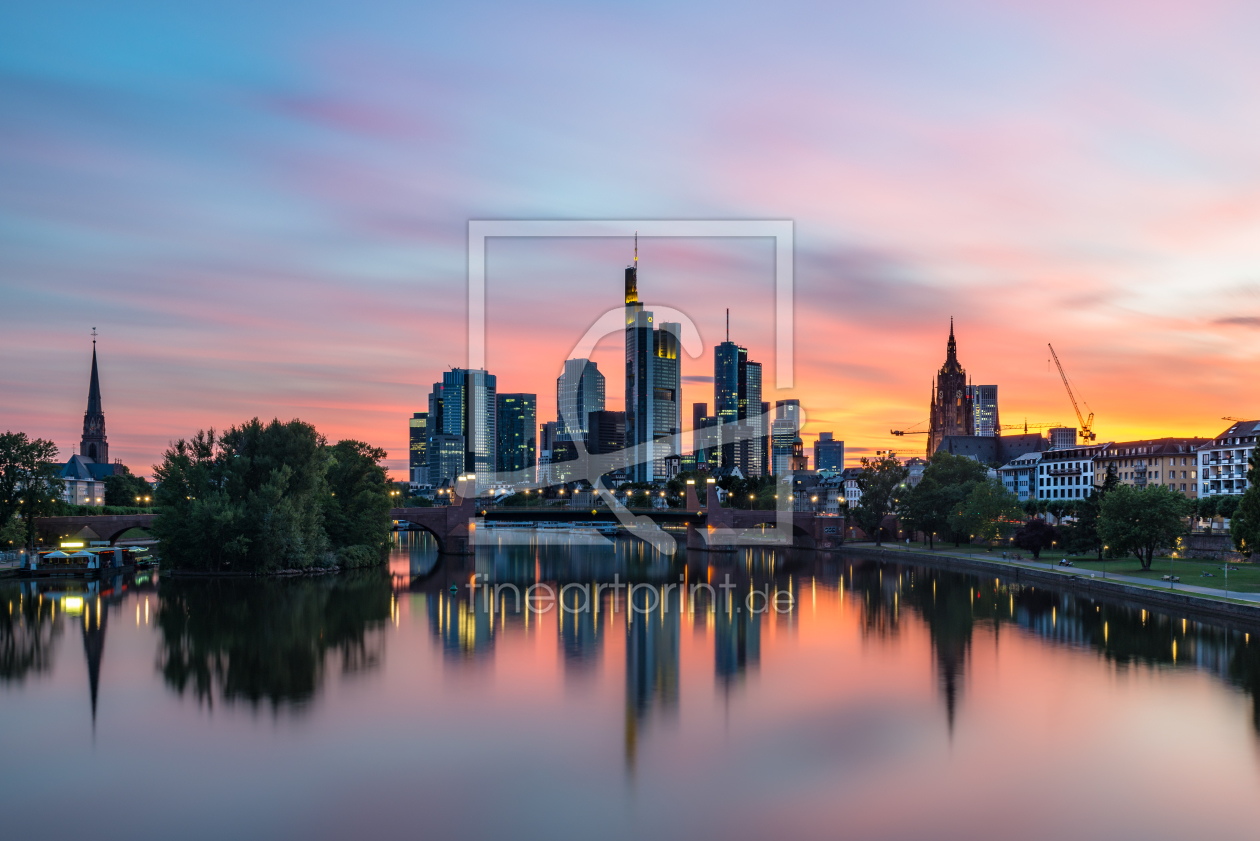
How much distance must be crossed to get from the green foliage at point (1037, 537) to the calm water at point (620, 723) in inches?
1250

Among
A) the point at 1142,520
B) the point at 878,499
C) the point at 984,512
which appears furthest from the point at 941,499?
the point at 1142,520

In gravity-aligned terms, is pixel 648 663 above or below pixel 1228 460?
below

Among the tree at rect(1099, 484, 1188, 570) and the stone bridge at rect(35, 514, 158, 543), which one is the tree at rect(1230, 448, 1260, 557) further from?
the stone bridge at rect(35, 514, 158, 543)

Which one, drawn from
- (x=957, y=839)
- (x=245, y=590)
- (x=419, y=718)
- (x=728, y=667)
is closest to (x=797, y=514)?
(x=245, y=590)

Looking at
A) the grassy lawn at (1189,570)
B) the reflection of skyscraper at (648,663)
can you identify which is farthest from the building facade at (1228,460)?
the reflection of skyscraper at (648,663)

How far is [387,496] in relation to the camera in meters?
99.2

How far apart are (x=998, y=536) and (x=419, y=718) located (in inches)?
3555

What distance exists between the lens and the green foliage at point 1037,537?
94062 millimetres

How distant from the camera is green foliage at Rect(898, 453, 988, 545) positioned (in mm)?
113688

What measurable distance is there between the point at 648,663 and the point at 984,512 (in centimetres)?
7108

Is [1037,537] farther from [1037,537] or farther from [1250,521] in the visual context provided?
[1250,521]

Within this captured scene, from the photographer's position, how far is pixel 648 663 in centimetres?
4647

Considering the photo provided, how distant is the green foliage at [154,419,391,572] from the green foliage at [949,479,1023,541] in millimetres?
64653

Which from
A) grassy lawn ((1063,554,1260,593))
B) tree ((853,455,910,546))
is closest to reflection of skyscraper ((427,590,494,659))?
grassy lawn ((1063,554,1260,593))
